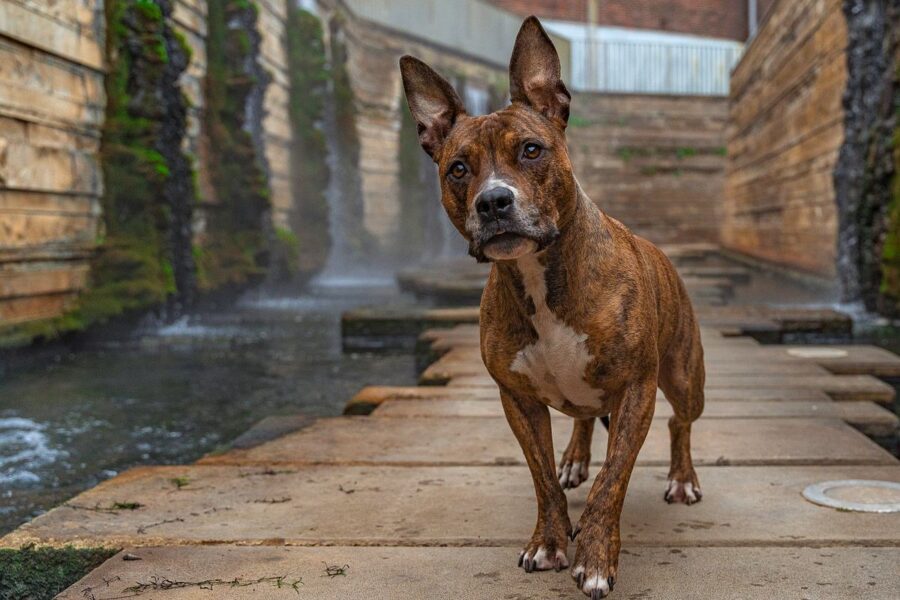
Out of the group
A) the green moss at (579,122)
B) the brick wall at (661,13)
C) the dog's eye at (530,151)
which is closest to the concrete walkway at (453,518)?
the dog's eye at (530,151)

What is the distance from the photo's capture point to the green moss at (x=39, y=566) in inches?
103

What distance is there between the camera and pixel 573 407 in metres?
2.68

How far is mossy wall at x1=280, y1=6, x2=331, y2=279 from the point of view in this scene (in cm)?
1684

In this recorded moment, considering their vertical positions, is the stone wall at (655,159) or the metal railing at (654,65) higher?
the metal railing at (654,65)

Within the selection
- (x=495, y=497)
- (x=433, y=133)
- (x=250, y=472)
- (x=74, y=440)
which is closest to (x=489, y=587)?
(x=495, y=497)

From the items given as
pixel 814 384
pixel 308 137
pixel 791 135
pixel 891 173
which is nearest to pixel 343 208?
pixel 308 137

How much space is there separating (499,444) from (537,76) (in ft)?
5.81

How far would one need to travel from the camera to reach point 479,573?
7.89ft

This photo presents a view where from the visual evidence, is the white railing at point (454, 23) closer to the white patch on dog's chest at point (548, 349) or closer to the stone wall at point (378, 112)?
the stone wall at point (378, 112)

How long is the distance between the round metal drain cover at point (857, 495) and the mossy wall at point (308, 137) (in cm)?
1395

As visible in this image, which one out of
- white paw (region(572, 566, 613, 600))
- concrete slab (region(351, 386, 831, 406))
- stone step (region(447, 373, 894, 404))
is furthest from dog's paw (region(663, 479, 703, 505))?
stone step (region(447, 373, 894, 404))

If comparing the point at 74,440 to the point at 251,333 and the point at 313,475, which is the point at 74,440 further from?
the point at 251,333

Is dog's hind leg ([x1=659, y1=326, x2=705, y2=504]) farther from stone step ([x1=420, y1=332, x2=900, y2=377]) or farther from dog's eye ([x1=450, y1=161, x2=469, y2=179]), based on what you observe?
stone step ([x1=420, y1=332, x2=900, y2=377])

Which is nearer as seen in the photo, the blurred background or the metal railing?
the blurred background
